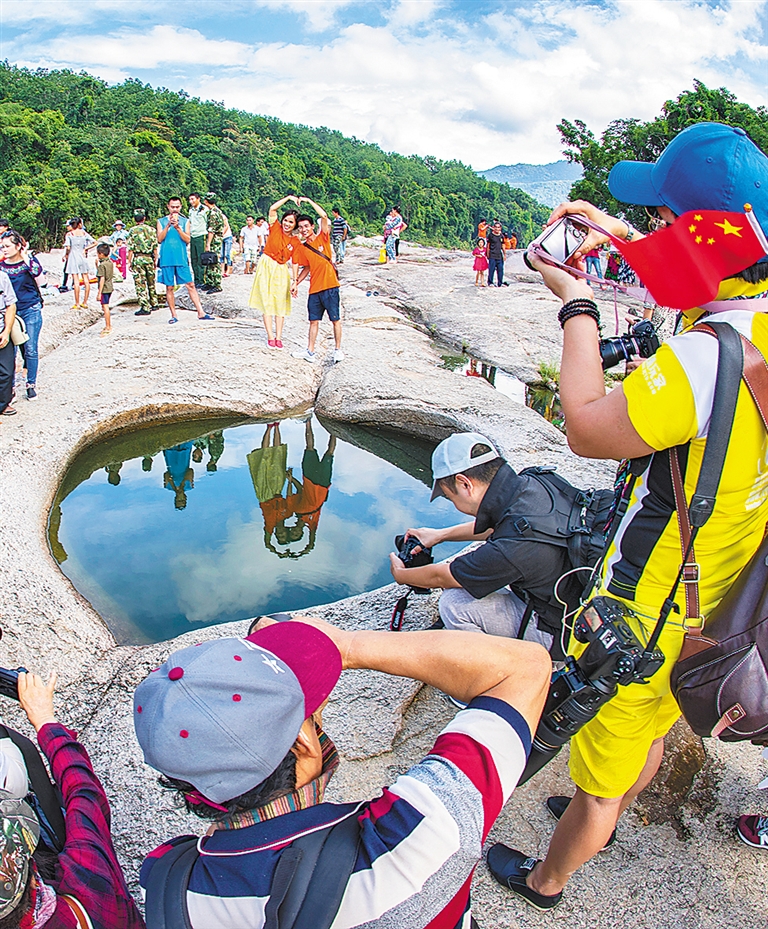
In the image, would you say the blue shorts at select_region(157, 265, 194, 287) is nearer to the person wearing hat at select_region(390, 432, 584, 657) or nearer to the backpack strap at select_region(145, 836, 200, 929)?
the person wearing hat at select_region(390, 432, 584, 657)

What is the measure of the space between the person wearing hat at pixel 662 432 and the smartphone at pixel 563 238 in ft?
0.08

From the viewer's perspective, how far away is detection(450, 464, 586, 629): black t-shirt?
2342mm

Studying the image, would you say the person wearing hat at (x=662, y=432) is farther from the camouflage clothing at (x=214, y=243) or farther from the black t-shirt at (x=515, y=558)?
the camouflage clothing at (x=214, y=243)

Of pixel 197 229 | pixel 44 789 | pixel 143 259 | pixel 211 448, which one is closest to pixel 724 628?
pixel 44 789

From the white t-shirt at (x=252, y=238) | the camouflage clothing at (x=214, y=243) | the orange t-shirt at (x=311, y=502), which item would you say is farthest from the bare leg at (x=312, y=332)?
the white t-shirt at (x=252, y=238)

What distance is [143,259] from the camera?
8.37 m

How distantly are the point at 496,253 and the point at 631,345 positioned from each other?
12.0m

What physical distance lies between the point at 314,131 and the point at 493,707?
2869 inches

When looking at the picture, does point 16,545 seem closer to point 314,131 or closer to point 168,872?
point 168,872

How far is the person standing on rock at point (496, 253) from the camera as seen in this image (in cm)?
1275

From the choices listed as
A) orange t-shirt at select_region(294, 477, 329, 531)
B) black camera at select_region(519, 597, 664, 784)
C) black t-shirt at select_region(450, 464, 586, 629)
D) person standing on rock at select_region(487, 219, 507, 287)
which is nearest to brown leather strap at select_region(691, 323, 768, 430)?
black camera at select_region(519, 597, 664, 784)

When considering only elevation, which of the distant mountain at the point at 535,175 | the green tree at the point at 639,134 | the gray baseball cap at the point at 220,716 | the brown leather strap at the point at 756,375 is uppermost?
the distant mountain at the point at 535,175

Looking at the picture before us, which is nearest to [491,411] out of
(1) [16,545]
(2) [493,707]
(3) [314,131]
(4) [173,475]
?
(4) [173,475]

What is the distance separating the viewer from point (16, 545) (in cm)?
365
